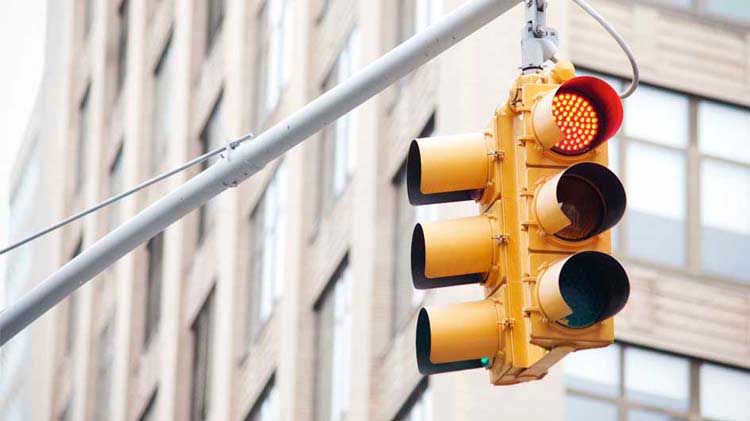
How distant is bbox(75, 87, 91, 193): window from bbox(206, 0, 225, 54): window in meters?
13.9

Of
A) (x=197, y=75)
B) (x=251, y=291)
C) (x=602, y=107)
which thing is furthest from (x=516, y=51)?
(x=197, y=75)

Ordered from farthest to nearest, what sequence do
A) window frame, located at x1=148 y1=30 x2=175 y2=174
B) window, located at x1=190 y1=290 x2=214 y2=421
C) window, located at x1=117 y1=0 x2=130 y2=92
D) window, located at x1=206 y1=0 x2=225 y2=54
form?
window, located at x1=117 y1=0 x2=130 y2=92 < window frame, located at x1=148 y1=30 x2=175 y2=174 < window, located at x1=206 y1=0 x2=225 y2=54 < window, located at x1=190 y1=290 x2=214 y2=421

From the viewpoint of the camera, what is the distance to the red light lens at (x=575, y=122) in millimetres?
8977

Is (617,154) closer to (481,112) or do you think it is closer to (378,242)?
(481,112)

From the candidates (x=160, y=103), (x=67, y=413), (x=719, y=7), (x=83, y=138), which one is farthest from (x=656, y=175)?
(x=83, y=138)

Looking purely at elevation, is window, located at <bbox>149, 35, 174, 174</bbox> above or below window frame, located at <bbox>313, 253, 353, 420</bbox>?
above

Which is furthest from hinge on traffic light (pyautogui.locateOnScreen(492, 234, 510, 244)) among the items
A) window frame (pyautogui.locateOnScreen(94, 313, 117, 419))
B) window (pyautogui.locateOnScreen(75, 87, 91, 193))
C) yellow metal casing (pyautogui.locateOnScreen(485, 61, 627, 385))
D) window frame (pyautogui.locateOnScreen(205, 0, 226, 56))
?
window (pyautogui.locateOnScreen(75, 87, 91, 193))

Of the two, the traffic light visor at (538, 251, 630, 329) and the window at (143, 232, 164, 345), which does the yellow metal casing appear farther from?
the window at (143, 232, 164, 345)

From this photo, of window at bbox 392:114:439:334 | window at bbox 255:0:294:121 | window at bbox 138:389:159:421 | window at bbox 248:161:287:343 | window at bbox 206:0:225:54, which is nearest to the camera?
window at bbox 392:114:439:334

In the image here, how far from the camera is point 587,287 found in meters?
8.71

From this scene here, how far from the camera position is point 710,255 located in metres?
26.1

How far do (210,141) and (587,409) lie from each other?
1935 centimetres

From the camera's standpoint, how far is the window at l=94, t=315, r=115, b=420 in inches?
1966

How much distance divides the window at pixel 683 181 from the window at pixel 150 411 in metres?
19.9
